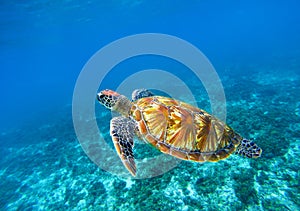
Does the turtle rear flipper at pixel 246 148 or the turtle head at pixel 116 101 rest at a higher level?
the turtle head at pixel 116 101

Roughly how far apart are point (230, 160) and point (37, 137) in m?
14.0

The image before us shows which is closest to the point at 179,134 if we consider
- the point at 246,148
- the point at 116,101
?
the point at 246,148

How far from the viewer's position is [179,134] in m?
5.02

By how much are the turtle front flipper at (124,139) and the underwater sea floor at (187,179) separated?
2.62 m

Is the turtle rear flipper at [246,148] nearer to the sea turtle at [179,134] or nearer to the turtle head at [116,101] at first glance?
the sea turtle at [179,134]

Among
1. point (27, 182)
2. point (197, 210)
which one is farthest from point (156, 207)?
point (27, 182)

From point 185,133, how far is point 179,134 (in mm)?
167

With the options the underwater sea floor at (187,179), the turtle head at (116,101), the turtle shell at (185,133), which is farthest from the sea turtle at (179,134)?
the underwater sea floor at (187,179)

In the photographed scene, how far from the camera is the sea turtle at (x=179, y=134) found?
16.2 ft

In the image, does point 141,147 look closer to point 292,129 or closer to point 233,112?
point 233,112

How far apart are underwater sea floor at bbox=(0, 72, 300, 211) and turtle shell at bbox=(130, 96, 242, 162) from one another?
76.6 inches

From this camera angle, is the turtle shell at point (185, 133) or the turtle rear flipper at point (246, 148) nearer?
the turtle shell at point (185, 133)

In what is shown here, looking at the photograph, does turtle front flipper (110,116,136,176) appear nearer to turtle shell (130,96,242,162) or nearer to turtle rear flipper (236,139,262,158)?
turtle shell (130,96,242,162)

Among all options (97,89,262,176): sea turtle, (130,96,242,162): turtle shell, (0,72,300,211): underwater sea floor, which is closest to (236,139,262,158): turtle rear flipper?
(97,89,262,176): sea turtle
